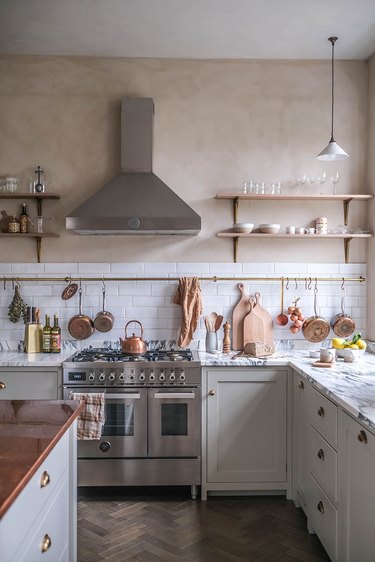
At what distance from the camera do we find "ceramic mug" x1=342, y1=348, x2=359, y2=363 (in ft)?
11.7

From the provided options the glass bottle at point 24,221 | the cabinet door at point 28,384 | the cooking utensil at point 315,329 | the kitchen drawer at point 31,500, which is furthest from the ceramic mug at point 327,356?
the glass bottle at point 24,221

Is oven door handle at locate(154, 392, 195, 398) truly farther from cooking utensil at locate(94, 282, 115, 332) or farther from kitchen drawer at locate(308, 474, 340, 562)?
kitchen drawer at locate(308, 474, 340, 562)

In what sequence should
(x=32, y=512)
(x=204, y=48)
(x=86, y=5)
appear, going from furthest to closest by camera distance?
(x=204, y=48) < (x=86, y=5) < (x=32, y=512)

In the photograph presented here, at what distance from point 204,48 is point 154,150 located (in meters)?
0.87

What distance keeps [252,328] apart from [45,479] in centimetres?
270

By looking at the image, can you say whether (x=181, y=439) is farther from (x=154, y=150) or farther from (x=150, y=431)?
(x=154, y=150)

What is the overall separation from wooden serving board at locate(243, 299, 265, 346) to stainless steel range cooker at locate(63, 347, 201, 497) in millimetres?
735

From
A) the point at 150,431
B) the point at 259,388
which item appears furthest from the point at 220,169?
the point at 150,431

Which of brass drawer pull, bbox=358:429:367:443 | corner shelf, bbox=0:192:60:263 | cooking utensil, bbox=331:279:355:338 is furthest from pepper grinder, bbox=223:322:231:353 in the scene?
brass drawer pull, bbox=358:429:367:443

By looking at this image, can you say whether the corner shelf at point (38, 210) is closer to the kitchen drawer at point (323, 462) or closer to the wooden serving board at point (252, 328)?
the wooden serving board at point (252, 328)

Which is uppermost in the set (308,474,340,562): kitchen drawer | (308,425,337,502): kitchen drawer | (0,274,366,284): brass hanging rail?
(0,274,366,284): brass hanging rail

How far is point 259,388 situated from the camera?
3664mm

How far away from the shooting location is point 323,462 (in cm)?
283

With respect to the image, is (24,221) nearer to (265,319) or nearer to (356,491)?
(265,319)
